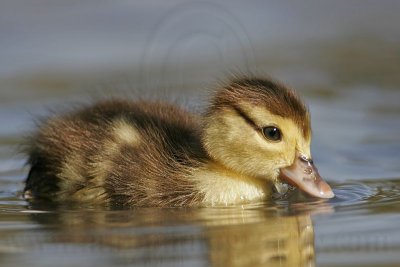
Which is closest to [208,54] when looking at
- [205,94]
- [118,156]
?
[205,94]

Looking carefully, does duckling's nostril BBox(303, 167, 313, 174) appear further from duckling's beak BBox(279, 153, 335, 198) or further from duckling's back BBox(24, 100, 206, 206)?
duckling's back BBox(24, 100, 206, 206)

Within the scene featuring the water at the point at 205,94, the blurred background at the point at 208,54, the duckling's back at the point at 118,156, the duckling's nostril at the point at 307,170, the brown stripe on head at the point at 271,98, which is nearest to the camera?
the water at the point at 205,94

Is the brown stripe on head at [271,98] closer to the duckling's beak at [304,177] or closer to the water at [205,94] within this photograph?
the duckling's beak at [304,177]

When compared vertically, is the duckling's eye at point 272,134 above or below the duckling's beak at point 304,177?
above

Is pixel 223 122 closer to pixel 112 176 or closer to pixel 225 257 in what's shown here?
pixel 112 176

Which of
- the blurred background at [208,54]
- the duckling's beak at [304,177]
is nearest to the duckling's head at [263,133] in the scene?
the duckling's beak at [304,177]

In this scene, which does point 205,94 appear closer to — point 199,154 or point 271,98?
point 199,154
